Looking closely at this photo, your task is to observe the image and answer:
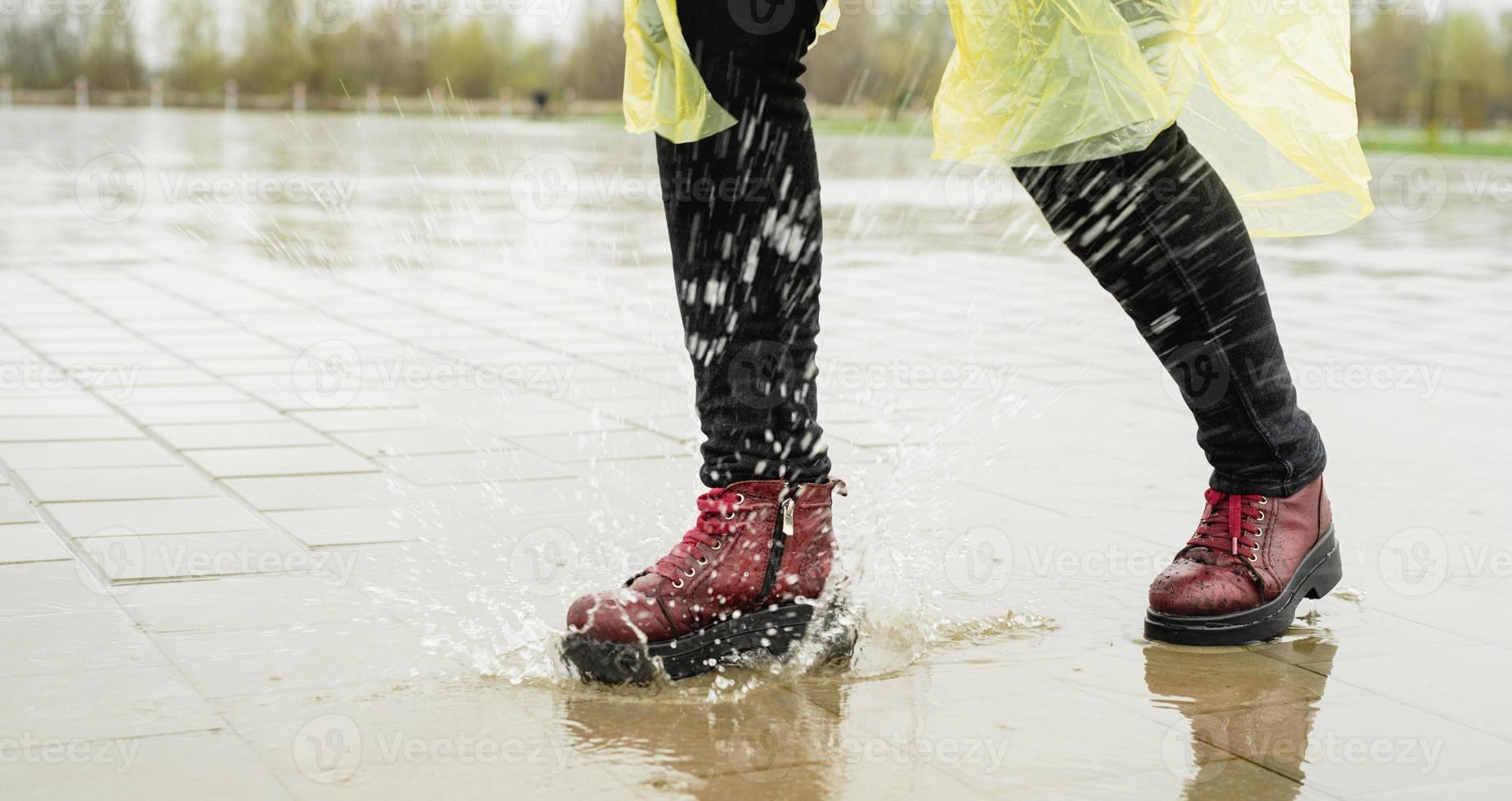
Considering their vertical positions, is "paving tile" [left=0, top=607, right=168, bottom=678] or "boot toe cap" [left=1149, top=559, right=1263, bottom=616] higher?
"boot toe cap" [left=1149, top=559, right=1263, bottom=616]

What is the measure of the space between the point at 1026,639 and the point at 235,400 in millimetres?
2407

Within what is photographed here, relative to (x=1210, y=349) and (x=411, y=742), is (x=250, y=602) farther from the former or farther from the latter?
(x=1210, y=349)

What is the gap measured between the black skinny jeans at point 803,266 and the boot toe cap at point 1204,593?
0.48 feet

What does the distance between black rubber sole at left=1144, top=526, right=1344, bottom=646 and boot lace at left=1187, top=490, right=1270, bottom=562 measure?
0.25ft

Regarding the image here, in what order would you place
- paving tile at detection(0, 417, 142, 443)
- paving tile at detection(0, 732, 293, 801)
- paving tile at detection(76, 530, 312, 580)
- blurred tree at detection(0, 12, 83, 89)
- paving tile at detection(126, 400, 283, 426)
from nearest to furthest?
paving tile at detection(0, 732, 293, 801)
paving tile at detection(76, 530, 312, 580)
paving tile at detection(0, 417, 142, 443)
paving tile at detection(126, 400, 283, 426)
blurred tree at detection(0, 12, 83, 89)

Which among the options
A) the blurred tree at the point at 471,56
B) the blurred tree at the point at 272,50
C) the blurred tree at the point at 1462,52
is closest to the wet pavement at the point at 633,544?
the blurred tree at the point at 1462,52

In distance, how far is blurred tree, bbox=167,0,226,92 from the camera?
5616cm

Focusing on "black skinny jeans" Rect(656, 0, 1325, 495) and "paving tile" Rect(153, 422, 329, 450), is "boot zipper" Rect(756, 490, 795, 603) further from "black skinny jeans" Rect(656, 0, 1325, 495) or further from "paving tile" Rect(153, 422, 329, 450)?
"paving tile" Rect(153, 422, 329, 450)

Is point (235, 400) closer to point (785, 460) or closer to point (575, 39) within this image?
point (785, 460)

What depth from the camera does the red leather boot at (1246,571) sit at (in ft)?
7.67

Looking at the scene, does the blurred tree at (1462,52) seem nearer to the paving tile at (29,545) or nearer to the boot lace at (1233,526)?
the boot lace at (1233,526)

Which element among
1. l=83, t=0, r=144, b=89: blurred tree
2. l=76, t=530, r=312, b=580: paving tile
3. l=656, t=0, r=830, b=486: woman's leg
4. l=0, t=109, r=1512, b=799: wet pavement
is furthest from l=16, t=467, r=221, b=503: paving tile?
l=83, t=0, r=144, b=89: blurred tree

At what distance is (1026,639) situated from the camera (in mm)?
2326

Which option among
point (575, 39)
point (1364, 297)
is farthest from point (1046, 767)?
point (575, 39)
